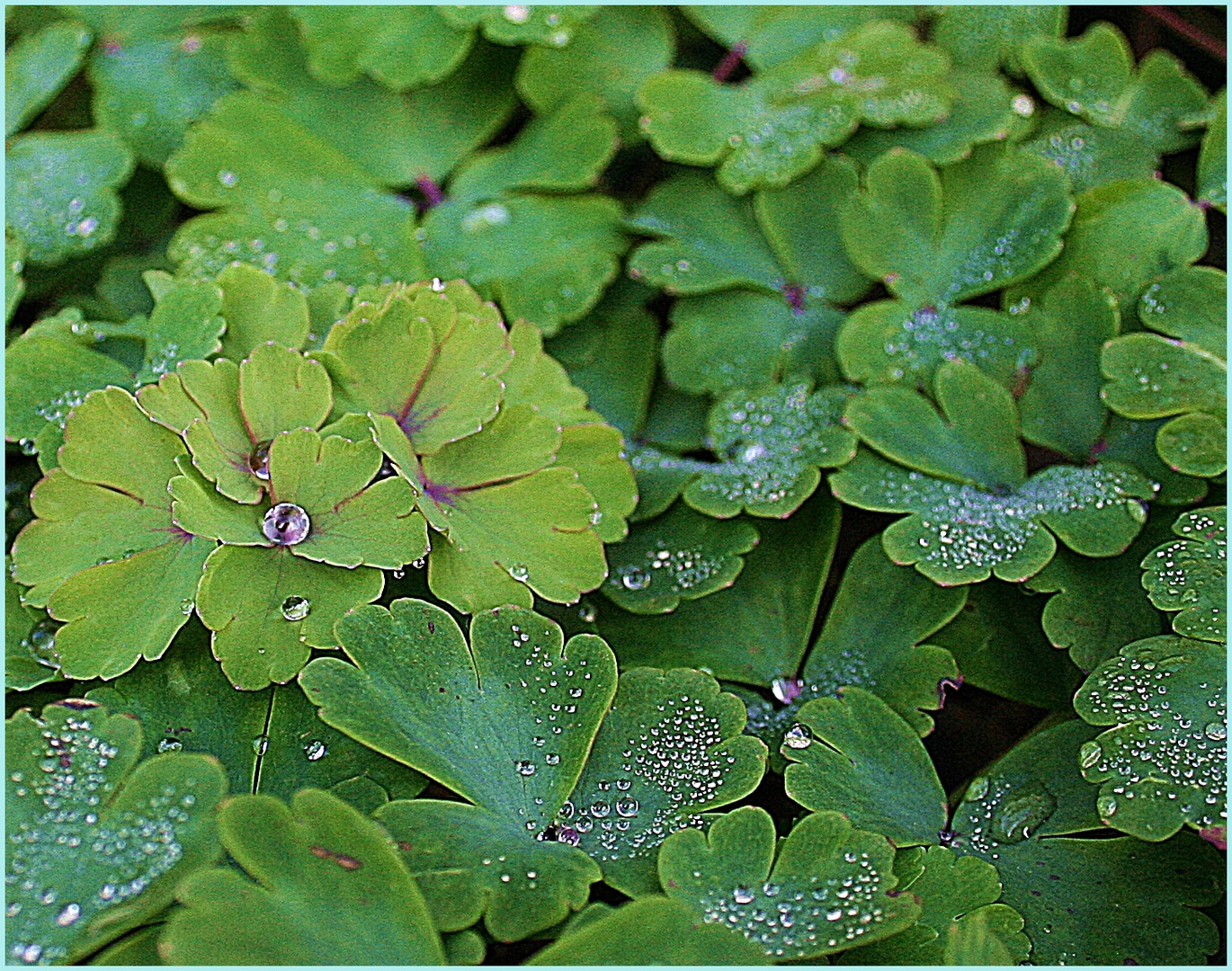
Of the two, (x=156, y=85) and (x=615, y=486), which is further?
(x=156, y=85)

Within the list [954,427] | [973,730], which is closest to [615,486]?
[954,427]

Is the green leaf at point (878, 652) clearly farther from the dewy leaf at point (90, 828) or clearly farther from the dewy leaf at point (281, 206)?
the dewy leaf at point (281, 206)

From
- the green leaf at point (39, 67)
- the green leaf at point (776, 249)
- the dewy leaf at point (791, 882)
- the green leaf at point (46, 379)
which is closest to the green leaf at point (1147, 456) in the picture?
the green leaf at point (776, 249)

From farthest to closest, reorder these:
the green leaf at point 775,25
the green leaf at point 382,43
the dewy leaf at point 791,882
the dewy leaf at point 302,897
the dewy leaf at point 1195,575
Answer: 1. the green leaf at point 775,25
2. the green leaf at point 382,43
3. the dewy leaf at point 1195,575
4. the dewy leaf at point 791,882
5. the dewy leaf at point 302,897

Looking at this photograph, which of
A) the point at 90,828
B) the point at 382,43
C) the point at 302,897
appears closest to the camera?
the point at 302,897

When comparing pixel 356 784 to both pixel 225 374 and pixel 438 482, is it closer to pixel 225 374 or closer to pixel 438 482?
pixel 438 482

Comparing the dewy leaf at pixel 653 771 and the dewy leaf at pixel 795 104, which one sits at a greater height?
the dewy leaf at pixel 795 104

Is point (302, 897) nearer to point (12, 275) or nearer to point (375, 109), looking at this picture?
point (12, 275)

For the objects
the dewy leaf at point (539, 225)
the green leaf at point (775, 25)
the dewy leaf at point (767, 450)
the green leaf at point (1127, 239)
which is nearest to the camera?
the dewy leaf at point (767, 450)
